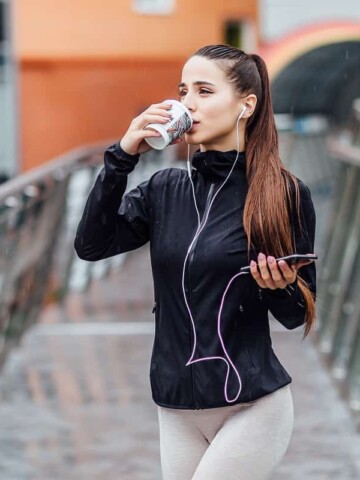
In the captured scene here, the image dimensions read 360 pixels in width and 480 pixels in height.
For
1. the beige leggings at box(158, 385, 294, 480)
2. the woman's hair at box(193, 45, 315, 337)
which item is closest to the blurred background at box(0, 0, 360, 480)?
the beige leggings at box(158, 385, 294, 480)

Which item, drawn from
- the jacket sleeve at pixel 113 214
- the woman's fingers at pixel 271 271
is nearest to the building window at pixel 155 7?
the jacket sleeve at pixel 113 214

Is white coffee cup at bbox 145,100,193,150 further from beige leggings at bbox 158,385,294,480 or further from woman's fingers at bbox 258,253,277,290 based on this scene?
beige leggings at bbox 158,385,294,480

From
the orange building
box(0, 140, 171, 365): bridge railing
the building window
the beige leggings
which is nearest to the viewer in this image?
the beige leggings

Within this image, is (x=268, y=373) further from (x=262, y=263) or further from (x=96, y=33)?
(x=96, y=33)

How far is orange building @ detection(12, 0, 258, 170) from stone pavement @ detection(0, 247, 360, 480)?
13.3m

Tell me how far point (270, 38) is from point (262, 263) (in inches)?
875

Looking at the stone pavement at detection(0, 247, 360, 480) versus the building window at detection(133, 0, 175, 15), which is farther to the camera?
the building window at detection(133, 0, 175, 15)

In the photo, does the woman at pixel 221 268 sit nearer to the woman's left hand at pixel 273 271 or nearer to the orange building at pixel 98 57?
the woman's left hand at pixel 273 271

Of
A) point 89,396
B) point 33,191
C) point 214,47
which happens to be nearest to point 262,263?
point 214,47

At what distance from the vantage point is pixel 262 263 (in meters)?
3.29

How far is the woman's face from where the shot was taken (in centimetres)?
354

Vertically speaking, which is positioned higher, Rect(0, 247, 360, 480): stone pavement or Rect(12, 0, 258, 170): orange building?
Rect(0, 247, 360, 480): stone pavement

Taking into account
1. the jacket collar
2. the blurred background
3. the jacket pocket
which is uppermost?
the jacket collar

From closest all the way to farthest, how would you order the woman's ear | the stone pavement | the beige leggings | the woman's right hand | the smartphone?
the smartphone, the woman's right hand, the beige leggings, the woman's ear, the stone pavement
